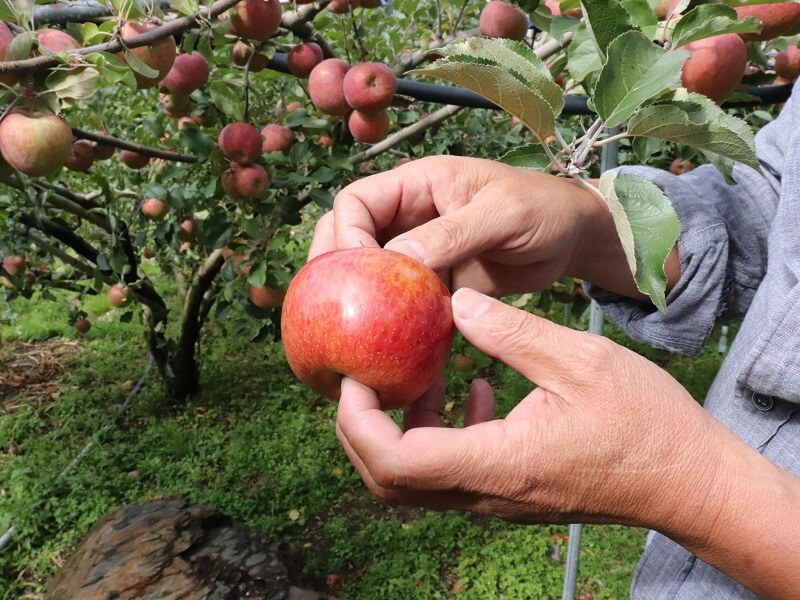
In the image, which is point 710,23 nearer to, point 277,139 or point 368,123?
point 368,123

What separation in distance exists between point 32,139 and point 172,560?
4.72 feet

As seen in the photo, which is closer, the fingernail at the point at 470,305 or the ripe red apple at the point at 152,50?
the fingernail at the point at 470,305

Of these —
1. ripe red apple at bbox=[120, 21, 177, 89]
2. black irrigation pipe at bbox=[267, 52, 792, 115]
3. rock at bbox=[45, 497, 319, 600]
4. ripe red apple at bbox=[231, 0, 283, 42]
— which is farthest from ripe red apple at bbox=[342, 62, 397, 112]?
rock at bbox=[45, 497, 319, 600]

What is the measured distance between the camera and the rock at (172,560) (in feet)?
5.93

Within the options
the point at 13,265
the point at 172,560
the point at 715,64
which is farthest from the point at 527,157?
the point at 13,265

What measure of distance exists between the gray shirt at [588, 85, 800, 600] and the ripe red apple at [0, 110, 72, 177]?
1125 mm

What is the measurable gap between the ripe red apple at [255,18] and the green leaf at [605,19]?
870 millimetres

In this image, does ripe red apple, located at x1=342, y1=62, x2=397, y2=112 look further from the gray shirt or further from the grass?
the grass

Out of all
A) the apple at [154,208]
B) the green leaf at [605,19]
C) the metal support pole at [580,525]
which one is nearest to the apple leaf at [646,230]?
the green leaf at [605,19]

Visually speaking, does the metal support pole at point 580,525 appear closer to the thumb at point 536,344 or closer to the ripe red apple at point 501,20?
the ripe red apple at point 501,20

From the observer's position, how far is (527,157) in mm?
944

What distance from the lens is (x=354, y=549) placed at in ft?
8.09

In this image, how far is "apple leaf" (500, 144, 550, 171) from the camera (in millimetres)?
937

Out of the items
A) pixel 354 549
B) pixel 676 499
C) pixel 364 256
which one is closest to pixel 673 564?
pixel 676 499
